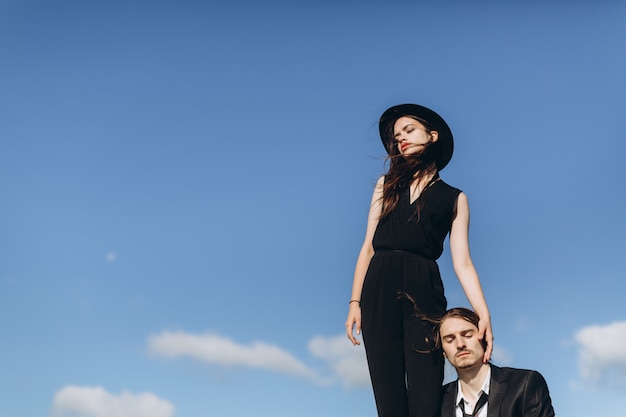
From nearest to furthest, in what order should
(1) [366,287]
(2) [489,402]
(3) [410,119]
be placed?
(2) [489,402] < (1) [366,287] < (3) [410,119]

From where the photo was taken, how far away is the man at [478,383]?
5438 mm

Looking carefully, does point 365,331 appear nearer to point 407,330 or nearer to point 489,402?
point 407,330

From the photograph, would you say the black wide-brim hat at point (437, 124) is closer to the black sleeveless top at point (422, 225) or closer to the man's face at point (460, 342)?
the black sleeveless top at point (422, 225)

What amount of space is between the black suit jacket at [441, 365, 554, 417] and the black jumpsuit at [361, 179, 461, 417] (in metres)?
0.15

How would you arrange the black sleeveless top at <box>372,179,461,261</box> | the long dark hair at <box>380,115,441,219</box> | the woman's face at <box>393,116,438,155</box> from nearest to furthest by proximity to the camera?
the black sleeveless top at <box>372,179,461,261</box>, the long dark hair at <box>380,115,441,219</box>, the woman's face at <box>393,116,438,155</box>

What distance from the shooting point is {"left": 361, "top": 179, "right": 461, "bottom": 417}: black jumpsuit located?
555 cm

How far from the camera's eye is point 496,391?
18.1 ft

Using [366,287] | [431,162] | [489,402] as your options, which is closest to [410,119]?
[431,162]

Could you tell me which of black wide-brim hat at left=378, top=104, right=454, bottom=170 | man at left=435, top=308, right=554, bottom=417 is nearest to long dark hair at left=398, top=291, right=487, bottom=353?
man at left=435, top=308, right=554, bottom=417

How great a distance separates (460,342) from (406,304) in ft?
1.61

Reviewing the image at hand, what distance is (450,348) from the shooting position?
18.0 feet

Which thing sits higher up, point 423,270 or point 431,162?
point 431,162

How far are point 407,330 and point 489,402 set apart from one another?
79 cm

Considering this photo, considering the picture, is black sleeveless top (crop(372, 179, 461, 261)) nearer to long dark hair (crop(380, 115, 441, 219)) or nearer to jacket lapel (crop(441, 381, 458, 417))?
long dark hair (crop(380, 115, 441, 219))
